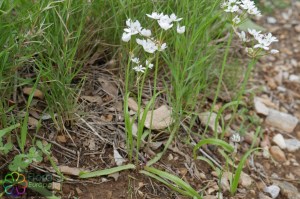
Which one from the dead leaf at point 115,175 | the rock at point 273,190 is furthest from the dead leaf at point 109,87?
the rock at point 273,190

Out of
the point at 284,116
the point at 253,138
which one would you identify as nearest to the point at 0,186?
the point at 253,138

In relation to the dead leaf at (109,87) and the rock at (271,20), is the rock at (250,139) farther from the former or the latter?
→ the rock at (271,20)

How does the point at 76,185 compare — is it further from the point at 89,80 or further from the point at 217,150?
the point at 217,150

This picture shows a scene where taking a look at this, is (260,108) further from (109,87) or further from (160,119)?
(109,87)

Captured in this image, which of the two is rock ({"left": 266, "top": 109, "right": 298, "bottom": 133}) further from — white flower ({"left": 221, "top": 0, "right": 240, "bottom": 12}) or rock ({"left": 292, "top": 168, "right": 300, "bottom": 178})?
white flower ({"left": 221, "top": 0, "right": 240, "bottom": 12})

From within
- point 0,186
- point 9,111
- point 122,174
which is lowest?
point 122,174

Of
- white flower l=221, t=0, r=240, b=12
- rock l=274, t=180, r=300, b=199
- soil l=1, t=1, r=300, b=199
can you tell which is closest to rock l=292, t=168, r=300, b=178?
soil l=1, t=1, r=300, b=199
